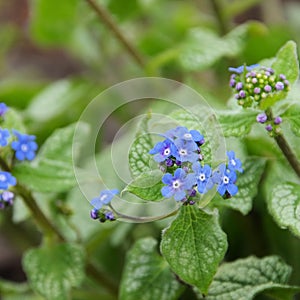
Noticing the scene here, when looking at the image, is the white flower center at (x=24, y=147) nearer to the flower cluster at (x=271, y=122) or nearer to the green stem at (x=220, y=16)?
the flower cluster at (x=271, y=122)

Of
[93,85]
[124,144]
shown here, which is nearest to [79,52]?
[93,85]

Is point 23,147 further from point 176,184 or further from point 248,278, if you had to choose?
point 248,278

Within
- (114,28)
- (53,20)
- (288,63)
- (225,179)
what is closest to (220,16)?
(114,28)

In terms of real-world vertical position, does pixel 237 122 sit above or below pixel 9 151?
below

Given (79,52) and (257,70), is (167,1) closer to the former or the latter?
(79,52)

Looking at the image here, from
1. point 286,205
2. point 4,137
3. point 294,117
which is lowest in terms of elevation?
point 286,205

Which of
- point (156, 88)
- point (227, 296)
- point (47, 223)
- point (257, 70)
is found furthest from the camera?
point (156, 88)
